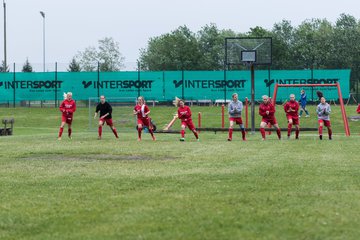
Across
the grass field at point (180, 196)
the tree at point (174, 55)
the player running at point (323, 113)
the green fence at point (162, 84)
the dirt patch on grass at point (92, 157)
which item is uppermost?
the tree at point (174, 55)

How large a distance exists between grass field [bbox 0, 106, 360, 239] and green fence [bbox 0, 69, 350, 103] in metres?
31.6

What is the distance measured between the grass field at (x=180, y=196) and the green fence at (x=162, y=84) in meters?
31.6

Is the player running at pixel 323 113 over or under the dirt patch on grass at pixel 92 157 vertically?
over

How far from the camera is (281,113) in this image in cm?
4522

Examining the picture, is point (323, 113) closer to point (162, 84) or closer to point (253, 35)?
point (162, 84)

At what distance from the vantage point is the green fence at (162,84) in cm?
4809

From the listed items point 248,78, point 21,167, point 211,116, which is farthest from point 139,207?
point 248,78

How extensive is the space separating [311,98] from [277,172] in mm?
36975

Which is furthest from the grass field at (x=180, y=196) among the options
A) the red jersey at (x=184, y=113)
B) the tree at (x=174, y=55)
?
the tree at (x=174, y=55)

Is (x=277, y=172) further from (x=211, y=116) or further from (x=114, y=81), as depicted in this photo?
(x=114, y=81)

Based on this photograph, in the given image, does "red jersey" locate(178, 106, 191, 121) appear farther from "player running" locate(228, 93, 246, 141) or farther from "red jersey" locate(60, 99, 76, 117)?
"red jersey" locate(60, 99, 76, 117)

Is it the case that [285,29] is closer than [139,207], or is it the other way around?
[139,207]

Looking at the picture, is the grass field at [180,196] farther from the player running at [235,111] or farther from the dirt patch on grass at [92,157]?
the player running at [235,111]

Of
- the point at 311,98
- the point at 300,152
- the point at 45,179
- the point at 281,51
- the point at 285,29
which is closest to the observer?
the point at 45,179
